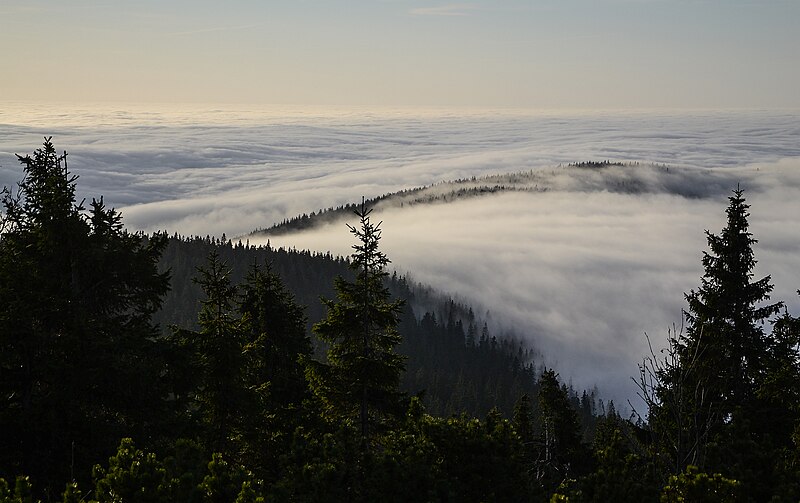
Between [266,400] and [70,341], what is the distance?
1115 cm

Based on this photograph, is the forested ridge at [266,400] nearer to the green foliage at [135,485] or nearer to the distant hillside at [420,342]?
the green foliage at [135,485]

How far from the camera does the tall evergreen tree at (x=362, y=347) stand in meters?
19.2

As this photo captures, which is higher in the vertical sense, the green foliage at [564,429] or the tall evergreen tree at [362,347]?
the tall evergreen tree at [362,347]

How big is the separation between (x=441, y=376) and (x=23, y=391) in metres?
121

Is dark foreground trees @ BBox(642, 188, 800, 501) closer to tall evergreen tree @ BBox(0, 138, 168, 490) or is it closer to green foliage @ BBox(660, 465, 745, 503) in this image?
green foliage @ BBox(660, 465, 745, 503)

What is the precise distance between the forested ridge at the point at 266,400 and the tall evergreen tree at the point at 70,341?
0.14 feet

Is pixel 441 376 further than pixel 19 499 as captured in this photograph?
Yes

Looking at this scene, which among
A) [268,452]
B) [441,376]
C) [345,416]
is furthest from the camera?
[441,376]

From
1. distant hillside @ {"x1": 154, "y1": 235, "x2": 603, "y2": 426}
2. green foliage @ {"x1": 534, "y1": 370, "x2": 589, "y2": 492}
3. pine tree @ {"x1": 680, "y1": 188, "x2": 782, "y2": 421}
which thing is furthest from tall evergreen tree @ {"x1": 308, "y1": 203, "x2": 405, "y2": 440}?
distant hillside @ {"x1": 154, "y1": 235, "x2": 603, "y2": 426}

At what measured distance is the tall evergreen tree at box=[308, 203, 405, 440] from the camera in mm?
19234

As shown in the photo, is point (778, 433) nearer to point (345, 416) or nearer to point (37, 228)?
point (345, 416)

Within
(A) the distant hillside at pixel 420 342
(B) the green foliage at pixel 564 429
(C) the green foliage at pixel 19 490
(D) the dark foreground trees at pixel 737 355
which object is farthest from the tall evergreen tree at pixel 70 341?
(A) the distant hillside at pixel 420 342

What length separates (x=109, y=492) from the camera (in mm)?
9758

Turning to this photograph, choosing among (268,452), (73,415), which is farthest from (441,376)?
(73,415)
